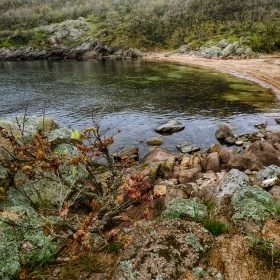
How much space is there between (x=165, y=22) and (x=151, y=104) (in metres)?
122

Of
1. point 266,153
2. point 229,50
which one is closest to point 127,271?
point 266,153

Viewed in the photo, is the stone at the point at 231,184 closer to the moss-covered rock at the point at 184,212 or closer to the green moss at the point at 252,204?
the green moss at the point at 252,204

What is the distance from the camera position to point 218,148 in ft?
51.6

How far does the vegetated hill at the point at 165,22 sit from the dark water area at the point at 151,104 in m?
55.0

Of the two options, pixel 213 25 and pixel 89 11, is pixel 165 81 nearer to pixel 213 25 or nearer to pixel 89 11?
pixel 213 25

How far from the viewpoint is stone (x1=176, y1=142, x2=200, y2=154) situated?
53.6ft

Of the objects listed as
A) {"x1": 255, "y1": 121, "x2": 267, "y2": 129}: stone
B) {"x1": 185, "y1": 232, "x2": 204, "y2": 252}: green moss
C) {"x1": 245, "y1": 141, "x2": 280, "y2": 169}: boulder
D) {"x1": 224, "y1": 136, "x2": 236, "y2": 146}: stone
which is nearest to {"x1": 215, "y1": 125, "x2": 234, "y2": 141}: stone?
{"x1": 224, "y1": 136, "x2": 236, "y2": 146}: stone

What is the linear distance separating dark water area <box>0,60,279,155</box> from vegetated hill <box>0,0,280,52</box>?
181ft

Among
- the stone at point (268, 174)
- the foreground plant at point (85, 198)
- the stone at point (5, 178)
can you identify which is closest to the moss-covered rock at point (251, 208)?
the foreground plant at point (85, 198)

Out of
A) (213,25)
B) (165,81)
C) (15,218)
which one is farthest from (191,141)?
(213,25)

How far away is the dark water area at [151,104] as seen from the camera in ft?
69.3

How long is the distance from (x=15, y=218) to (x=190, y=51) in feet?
335

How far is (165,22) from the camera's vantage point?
129m

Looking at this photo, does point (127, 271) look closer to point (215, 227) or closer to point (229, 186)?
point (215, 227)
